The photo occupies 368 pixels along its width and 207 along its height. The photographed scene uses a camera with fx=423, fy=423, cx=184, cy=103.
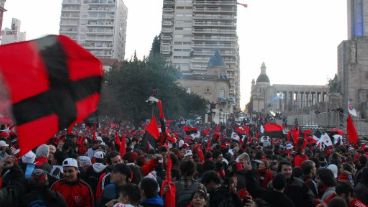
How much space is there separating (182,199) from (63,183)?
1.47m

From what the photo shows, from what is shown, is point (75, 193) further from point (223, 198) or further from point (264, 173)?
point (264, 173)

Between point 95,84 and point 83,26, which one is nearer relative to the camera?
point 95,84

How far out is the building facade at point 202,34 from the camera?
103625 millimetres

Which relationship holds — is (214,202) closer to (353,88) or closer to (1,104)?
(1,104)

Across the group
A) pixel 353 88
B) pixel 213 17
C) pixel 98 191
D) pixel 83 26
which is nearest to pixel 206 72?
pixel 213 17

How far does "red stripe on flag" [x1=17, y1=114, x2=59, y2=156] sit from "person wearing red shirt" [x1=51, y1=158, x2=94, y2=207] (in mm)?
1837

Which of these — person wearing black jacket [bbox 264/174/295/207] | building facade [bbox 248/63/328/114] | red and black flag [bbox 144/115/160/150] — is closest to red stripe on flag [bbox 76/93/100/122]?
person wearing black jacket [bbox 264/174/295/207]

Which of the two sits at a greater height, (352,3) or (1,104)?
(352,3)

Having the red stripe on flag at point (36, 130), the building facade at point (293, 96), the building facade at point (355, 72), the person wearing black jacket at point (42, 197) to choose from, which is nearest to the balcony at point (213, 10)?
the building facade at point (293, 96)

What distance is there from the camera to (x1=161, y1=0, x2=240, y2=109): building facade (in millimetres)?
103625

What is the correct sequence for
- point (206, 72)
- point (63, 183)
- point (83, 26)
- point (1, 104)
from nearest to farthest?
1. point (1, 104)
2. point (63, 183)
3. point (206, 72)
4. point (83, 26)

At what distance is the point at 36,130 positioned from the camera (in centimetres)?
333

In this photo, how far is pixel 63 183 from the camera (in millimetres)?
5188

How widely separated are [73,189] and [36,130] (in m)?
1.98
